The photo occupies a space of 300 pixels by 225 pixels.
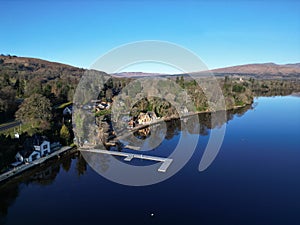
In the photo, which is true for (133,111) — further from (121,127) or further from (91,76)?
(91,76)

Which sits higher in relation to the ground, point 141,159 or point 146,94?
point 146,94

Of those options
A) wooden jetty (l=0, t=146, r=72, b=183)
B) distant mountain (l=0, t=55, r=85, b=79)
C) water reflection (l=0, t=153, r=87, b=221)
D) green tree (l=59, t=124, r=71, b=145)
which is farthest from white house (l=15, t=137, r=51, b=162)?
Answer: distant mountain (l=0, t=55, r=85, b=79)

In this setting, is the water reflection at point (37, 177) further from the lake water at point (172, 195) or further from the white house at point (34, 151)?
the white house at point (34, 151)

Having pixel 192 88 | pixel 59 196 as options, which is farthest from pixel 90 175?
pixel 192 88

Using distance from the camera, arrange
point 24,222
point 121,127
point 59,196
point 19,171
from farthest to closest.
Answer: point 121,127 < point 19,171 < point 59,196 < point 24,222

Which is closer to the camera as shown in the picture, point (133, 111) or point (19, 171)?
point (19, 171)

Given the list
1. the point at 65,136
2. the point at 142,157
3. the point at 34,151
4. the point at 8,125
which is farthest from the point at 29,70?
the point at 142,157

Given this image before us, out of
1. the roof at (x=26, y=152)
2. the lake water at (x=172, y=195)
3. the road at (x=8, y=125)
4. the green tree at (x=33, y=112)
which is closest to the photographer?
the lake water at (x=172, y=195)

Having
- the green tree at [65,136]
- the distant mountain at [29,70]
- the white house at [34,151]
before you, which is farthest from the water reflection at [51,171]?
the distant mountain at [29,70]

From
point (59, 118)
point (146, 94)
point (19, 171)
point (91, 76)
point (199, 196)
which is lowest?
point (199, 196)

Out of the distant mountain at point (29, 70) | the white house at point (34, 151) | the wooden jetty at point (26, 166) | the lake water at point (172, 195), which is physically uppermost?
the distant mountain at point (29, 70)
